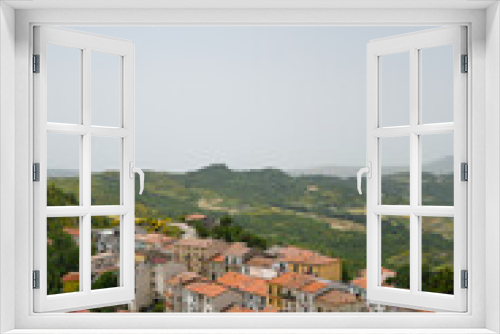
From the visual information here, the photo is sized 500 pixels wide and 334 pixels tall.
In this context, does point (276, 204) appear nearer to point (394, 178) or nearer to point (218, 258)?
point (218, 258)

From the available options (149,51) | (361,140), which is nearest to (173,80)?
(149,51)

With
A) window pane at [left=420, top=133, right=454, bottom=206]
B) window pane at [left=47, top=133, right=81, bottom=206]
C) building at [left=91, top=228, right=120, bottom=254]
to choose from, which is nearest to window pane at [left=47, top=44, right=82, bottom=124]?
window pane at [left=47, top=133, right=81, bottom=206]

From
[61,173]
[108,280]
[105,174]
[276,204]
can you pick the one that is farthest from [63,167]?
[276,204]

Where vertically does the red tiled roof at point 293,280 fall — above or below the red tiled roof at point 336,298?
above

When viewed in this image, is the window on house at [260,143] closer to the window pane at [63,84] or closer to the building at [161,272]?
the building at [161,272]

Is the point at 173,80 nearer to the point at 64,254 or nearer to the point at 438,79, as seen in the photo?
the point at 64,254

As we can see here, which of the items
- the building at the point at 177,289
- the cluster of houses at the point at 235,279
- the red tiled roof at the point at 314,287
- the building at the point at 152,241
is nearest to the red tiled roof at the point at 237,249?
the cluster of houses at the point at 235,279
